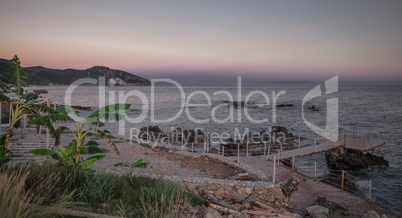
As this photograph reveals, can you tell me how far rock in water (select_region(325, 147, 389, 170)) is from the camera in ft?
52.8

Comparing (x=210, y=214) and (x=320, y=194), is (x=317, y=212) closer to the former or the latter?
(x=320, y=194)

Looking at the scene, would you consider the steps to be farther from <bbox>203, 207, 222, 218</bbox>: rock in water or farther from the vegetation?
<bbox>203, 207, 222, 218</bbox>: rock in water

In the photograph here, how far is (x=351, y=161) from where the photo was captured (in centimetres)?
1633

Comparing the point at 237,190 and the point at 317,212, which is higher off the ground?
the point at 237,190

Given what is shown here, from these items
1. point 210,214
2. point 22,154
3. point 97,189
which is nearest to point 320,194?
point 210,214

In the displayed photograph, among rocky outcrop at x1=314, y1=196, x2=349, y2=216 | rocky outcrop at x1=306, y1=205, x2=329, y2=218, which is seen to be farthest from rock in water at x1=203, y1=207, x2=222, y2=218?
rocky outcrop at x1=314, y1=196, x2=349, y2=216

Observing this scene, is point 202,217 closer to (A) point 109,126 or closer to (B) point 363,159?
(B) point 363,159

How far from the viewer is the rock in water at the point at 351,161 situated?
16.1m

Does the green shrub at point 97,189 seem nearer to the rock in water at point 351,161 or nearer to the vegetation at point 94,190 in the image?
the vegetation at point 94,190

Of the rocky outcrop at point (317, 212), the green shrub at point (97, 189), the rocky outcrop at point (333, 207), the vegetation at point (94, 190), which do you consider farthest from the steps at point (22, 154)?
the rocky outcrop at point (333, 207)

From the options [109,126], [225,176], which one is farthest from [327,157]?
[109,126]

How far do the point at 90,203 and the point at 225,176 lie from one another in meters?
6.77

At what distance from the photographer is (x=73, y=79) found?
4380 inches

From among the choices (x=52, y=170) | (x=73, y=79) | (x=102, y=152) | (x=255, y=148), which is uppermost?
(x=73, y=79)
